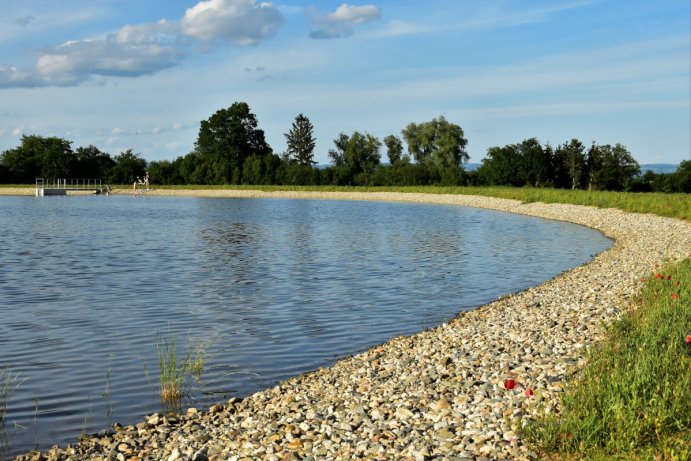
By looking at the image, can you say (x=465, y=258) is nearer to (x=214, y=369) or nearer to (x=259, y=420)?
(x=214, y=369)

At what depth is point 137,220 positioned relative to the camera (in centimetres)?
5731

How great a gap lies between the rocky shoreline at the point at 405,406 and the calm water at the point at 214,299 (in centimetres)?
116

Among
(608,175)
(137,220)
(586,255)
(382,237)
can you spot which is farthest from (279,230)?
(608,175)

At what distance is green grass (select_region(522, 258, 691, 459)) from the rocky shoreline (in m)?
0.39

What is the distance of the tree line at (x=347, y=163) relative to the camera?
306ft

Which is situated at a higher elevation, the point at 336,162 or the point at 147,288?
the point at 336,162

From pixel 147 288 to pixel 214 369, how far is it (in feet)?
33.7

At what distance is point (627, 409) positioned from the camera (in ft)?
24.6

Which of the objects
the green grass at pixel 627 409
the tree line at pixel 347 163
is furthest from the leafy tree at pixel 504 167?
the green grass at pixel 627 409

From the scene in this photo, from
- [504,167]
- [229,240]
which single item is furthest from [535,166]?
[229,240]

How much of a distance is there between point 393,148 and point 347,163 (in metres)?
16.9

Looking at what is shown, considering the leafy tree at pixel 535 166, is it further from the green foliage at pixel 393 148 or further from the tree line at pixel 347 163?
the green foliage at pixel 393 148

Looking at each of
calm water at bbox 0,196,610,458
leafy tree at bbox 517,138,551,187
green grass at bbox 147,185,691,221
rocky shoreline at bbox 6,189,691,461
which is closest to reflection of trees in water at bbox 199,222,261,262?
calm water at bbox 0,196,610,458

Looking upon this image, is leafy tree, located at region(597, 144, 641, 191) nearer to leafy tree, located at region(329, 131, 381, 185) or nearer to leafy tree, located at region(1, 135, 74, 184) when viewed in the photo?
leafy tree, located at region(329, 131, 381, 185)
